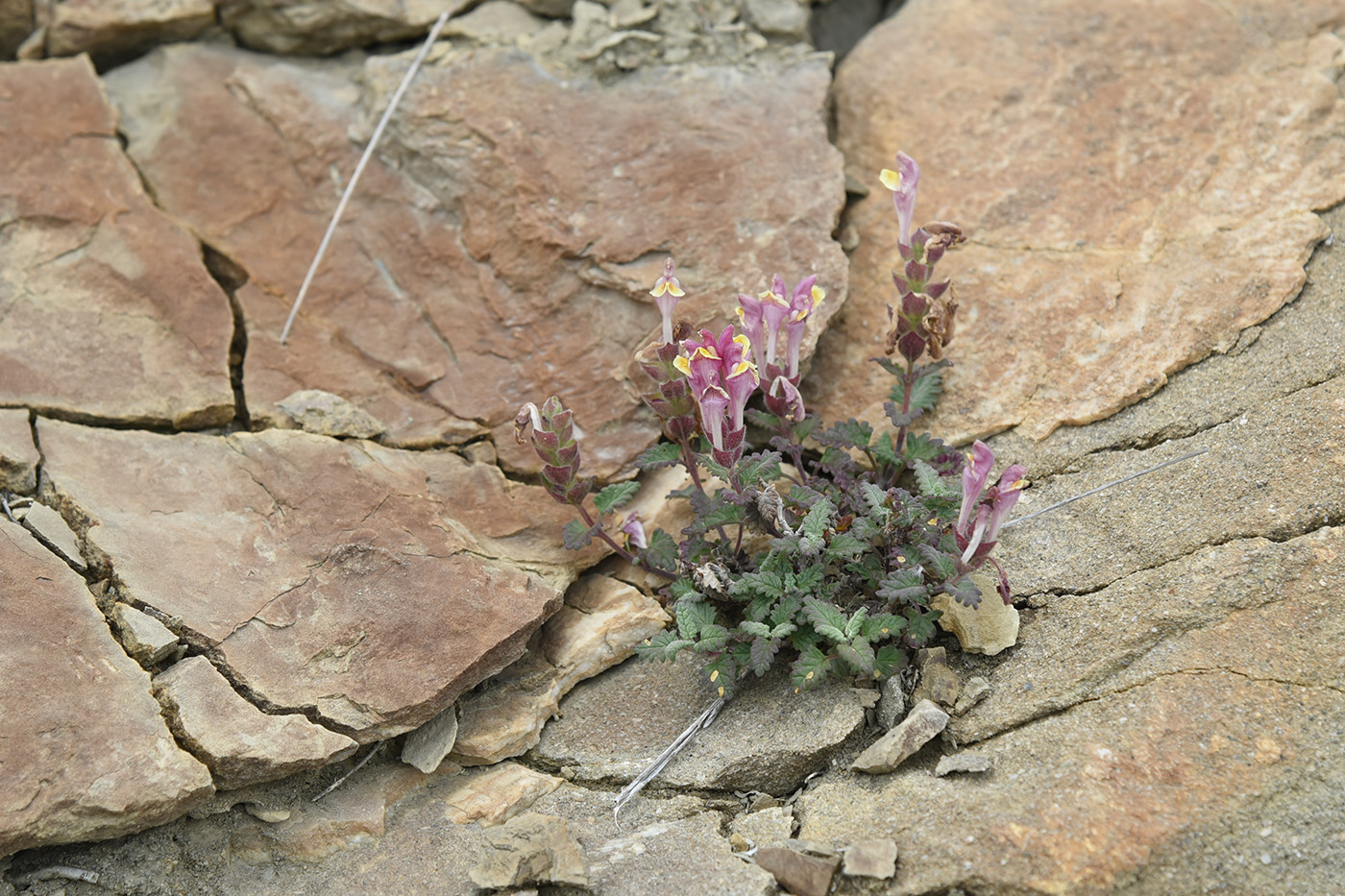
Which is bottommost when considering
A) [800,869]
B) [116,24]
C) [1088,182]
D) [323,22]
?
[800,869]

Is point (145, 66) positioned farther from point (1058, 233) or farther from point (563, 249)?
point (1058, 233)

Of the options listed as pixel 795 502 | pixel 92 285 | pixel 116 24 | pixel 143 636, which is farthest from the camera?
pixel 116 24

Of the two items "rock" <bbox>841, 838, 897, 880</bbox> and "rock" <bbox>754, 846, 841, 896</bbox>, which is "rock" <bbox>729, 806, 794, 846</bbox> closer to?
"rock" <bbox>754, 846, 841, 896</bbox>

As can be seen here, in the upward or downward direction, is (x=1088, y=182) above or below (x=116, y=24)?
above

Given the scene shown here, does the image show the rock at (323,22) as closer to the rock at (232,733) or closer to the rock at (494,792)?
the rock at (232,733)

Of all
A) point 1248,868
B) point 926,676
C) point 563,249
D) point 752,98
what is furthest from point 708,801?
point 752,98

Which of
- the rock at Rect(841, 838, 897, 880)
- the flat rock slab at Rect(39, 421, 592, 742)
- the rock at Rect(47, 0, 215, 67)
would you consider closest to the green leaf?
the flat rock slab at Rect(39, 421, 592, 742)

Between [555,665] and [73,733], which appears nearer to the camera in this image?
[73,733]

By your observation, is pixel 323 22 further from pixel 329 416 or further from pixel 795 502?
pixel 795 502

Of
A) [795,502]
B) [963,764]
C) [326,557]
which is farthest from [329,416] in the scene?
[963,764]
